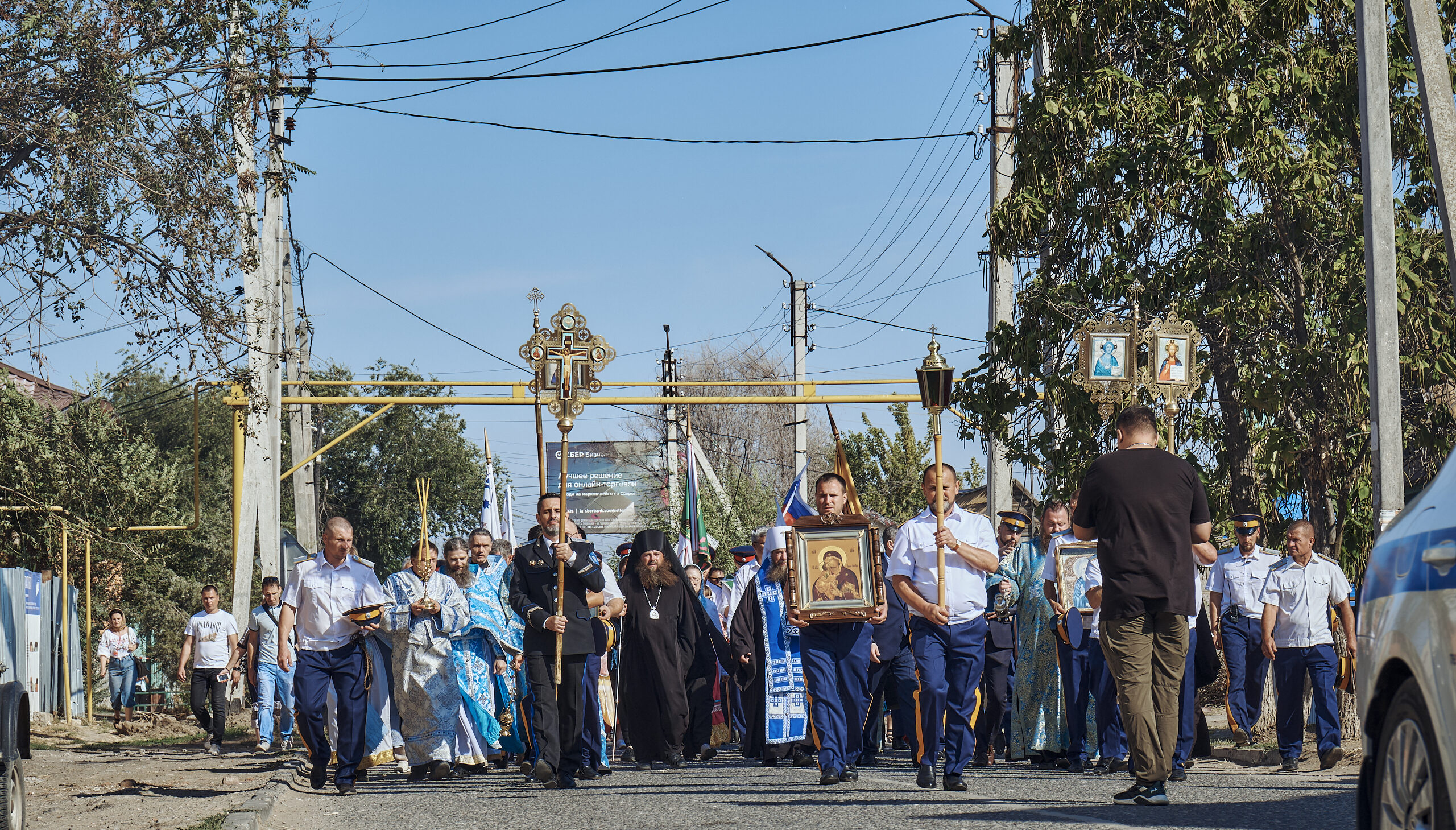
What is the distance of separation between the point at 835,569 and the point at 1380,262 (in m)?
4.99

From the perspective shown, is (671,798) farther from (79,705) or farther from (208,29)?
(79,705)

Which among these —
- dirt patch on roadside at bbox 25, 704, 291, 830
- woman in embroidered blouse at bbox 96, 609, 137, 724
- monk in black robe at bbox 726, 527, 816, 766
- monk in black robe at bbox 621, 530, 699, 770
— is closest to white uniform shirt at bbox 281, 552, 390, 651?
dirt patch on roadside at bbox 25, 704, 291, 830

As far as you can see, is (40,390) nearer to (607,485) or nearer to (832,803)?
(832,803)

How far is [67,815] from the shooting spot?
1086 cm

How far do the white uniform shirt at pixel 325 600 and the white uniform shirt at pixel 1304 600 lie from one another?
669 centimetres

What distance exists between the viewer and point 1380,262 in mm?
12711

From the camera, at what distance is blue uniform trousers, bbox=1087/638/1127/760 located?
1221cm

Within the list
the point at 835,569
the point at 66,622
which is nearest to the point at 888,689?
the point at 835,569

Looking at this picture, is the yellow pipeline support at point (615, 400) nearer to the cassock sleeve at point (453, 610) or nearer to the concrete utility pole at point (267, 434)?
the concrete utility pole at point (267, 434)

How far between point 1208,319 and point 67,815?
34.5ft

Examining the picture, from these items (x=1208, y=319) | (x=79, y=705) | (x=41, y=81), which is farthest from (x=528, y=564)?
(x=79, y=705)

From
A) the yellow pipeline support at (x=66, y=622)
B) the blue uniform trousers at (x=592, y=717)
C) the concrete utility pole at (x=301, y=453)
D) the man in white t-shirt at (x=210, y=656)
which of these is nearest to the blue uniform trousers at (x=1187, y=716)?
the blue uniform trousers at (x=592, y=717)

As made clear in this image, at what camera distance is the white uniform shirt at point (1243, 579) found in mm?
14172

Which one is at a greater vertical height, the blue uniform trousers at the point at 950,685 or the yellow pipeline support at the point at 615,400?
the yellow pipeline support at the point at 615,400
